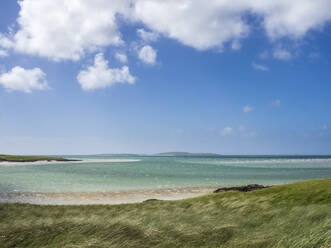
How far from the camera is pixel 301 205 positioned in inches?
403

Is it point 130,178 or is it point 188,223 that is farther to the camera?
point 130,178

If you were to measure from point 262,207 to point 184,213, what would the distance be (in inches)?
126

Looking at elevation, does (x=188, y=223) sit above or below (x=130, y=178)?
above

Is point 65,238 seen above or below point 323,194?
below

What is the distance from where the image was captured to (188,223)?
905 centimetres

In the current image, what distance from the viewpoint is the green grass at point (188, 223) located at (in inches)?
284

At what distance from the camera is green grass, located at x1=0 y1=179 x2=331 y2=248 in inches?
284

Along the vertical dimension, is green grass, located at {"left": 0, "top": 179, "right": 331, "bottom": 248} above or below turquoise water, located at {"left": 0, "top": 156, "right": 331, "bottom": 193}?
above

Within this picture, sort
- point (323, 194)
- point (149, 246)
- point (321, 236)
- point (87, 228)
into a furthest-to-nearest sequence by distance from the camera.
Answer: point (323, 194) → point (87, 228) → point (149, 246) → point (321, 236)

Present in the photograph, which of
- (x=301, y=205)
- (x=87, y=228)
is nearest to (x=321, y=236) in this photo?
(x=301, y=205)

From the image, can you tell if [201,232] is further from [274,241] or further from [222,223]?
[274,241]

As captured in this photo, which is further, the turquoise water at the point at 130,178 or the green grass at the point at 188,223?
the turquoise water at the point at 130,178

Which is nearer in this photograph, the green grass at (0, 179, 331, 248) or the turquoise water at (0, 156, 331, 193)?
the green grass at (0, 179, 331, 248)

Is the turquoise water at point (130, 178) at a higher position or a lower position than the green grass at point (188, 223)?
lower
